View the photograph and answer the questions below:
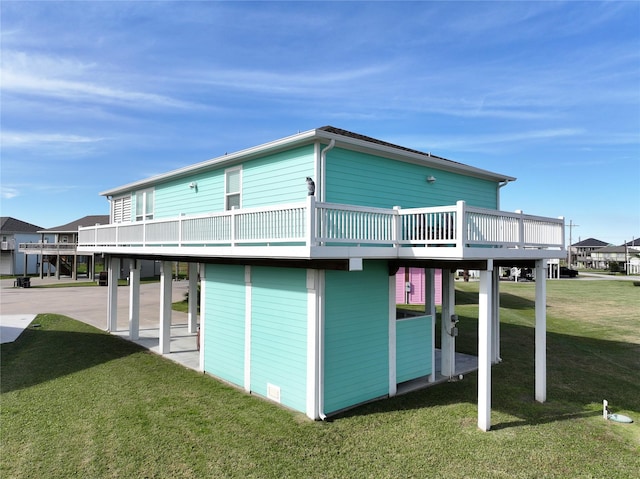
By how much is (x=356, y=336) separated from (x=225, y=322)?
4.02 m

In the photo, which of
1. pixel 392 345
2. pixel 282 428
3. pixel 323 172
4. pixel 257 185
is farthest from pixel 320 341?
pixel 257 185

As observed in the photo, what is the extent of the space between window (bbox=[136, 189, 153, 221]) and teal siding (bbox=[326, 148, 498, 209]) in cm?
991

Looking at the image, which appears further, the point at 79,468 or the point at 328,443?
the point at 328,443

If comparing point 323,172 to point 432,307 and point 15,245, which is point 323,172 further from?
point 15,245

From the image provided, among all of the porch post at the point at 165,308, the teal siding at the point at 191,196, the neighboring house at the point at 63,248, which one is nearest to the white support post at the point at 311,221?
the teal siding at the point at 191,196

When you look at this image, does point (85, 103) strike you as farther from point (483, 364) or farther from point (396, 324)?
point (483, 364)

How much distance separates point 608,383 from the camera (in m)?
10.8

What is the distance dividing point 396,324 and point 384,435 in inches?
119

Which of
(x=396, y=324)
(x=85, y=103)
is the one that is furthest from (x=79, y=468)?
(x=85, y=103)

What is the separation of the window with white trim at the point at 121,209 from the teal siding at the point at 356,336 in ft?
41.4

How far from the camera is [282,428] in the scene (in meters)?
7.45

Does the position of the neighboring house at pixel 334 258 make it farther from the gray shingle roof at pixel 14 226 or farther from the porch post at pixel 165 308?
the gray shingle roof at pixel 14 226

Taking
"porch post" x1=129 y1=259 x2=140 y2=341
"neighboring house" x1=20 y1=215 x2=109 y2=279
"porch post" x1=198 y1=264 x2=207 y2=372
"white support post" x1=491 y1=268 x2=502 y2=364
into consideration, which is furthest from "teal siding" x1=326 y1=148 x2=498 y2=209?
"neighboring house" x1=20 y1=215 x2=109 y2=279

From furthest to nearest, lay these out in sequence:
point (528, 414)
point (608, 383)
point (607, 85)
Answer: point (607, 85), point (608, 383), point (528, 414)
